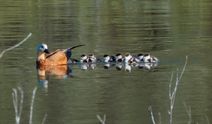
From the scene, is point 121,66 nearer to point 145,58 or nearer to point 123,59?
point 123,59

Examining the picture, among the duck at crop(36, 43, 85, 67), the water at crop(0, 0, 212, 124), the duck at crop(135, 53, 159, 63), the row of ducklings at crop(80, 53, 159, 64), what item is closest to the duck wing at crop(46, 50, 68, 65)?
the duck at crop(36, 43, 85, 67)

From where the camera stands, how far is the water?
1473 cm

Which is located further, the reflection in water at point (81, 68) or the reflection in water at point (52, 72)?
the reflection in water at point (81, 68)

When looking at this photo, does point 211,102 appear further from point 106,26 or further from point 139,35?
point 106,26

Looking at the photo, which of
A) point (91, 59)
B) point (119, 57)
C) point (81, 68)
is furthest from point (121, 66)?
point (81, 68)

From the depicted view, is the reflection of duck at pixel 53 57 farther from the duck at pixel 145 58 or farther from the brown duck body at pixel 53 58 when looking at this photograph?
the duck at pixel 145 58

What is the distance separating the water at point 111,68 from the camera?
580 inches

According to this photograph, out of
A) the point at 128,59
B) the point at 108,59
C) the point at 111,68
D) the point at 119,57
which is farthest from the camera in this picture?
the point at 119,57

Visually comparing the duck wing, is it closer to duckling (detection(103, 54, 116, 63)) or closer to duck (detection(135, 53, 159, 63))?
duckling (detection(103, 54, 116, 63))

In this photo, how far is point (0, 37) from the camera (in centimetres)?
2698

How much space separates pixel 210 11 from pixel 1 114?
2400cm

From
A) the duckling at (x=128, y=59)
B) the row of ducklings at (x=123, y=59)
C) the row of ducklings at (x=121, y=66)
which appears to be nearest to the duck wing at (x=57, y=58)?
the row of ducklings at (x=123, y=59)

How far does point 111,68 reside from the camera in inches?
805

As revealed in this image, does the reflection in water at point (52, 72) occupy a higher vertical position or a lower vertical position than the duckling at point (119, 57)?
lower
